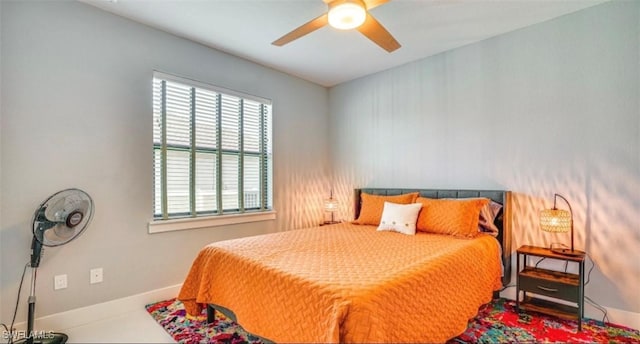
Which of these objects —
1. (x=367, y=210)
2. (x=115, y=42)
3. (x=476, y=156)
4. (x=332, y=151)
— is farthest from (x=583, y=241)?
(x=115, y=42)

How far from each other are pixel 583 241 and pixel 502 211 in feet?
2.04

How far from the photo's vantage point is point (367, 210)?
138 inches

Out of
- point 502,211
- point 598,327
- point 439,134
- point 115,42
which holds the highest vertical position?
point 115,42

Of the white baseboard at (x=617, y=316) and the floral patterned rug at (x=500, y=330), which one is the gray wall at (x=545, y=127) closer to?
the white baseboard at (x=617, y=316)

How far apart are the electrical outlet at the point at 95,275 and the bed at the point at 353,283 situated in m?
0.83

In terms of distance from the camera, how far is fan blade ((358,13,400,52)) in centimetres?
201

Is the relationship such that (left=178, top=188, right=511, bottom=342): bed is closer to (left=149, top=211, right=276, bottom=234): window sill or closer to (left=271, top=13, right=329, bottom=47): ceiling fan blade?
(left=149, top=211, right=276, bottom=234): window sill

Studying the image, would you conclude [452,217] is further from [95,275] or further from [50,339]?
[50,339]

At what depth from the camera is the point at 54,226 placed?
2.14 m

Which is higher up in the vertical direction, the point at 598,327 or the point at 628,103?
the point at 628,103

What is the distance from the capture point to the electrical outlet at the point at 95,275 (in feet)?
8.23

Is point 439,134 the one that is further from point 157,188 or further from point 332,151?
point 157,188

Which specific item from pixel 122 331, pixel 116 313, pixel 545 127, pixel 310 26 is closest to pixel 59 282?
pixel 116 313

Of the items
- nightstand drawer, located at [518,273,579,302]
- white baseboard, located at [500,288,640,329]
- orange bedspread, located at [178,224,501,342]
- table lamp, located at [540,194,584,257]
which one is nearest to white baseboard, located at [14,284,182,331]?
orange bedspread, located at [178,224,501,342]
